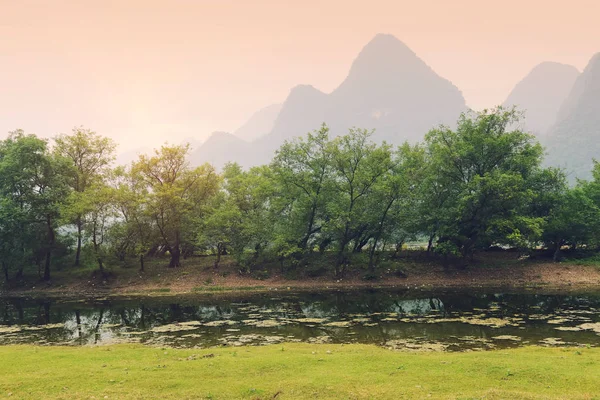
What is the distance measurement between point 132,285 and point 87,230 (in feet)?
35.8

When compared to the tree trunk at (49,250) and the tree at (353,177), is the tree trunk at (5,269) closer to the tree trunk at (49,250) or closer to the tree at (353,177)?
the tree trunk at (49,250)

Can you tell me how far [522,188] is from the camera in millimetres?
51281

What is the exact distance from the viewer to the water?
23250mm

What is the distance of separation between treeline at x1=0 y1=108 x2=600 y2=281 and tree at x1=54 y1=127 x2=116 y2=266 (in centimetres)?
26

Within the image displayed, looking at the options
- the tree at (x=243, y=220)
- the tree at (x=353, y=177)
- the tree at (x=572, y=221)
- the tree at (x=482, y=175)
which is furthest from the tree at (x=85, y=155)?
the tree at (x=572, y=221)

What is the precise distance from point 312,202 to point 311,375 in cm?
4138

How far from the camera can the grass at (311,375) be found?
13164 mm

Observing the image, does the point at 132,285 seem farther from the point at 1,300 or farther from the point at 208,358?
the point at 208,358

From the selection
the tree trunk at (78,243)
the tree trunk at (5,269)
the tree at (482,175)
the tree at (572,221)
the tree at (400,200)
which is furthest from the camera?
the tree trunk at (5,269)

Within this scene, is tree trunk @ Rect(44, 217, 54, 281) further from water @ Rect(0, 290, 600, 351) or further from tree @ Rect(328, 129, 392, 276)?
tree @ Rect(328, 129, 392, 276)

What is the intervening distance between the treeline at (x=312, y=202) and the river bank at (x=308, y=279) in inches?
102

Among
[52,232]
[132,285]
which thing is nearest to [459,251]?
[132,285]

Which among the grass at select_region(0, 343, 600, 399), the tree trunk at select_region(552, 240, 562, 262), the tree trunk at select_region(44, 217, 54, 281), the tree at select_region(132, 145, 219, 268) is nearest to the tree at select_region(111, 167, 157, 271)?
the tree at select_region(132, 145, 219, 268)

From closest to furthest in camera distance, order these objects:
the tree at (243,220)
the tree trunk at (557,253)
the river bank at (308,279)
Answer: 1. the river bank at (308,279)
2. the tree trunk at (557,253)
3. the tree at (243,220)
